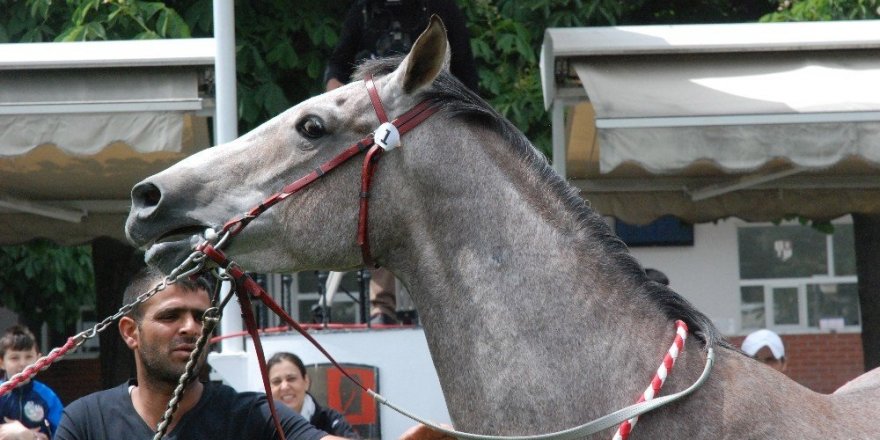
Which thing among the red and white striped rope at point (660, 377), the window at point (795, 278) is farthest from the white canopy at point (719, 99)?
the window at point (795, 278)

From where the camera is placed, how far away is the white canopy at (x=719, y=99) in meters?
5.25

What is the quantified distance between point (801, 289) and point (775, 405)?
14411mm

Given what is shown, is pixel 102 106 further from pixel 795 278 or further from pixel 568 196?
pixel 795 278

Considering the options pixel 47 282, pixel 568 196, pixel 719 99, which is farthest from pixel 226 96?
pixel 47 282

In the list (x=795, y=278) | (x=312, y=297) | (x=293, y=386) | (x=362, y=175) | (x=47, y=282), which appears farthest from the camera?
(x=795, y=278)

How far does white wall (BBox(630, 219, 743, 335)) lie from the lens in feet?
52.1

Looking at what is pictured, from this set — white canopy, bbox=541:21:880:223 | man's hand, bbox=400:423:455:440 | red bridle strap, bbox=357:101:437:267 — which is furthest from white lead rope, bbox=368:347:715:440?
white canopy, bbox=541:21:880:223

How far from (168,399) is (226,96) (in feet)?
7.58

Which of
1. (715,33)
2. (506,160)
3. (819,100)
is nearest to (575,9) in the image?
(715,33)

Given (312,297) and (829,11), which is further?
(312,297)

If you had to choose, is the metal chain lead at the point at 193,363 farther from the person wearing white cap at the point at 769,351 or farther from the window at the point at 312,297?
the window at the point at 312,297

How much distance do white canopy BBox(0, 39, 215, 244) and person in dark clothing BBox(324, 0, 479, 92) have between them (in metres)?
0.66

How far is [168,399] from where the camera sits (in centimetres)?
358

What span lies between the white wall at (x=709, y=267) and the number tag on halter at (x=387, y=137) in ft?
43.4
